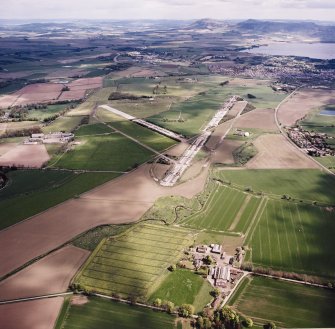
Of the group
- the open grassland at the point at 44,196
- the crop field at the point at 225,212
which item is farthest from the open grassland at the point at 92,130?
the crop field at the point at 225,212

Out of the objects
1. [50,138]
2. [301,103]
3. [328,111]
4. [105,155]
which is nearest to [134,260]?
[105,155]

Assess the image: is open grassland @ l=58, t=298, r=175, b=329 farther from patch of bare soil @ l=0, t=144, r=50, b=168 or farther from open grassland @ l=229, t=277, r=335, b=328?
patch of bare soil @ l=0, t=144, r=50, b=168

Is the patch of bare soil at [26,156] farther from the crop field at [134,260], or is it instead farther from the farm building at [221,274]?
the farm building at [221,274]

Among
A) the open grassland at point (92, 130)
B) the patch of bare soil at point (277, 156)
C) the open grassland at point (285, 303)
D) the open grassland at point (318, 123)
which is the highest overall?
the open grassland at point (92, 130)

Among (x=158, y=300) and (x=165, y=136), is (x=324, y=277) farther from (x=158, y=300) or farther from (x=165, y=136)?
(x=165, y=136)

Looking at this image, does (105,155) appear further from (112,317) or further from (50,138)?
(112,317)
